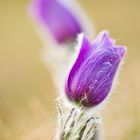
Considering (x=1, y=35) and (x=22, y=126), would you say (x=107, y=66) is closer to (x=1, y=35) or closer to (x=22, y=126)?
(x=22, y=126)

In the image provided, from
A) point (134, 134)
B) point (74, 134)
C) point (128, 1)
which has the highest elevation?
point (128, 1)

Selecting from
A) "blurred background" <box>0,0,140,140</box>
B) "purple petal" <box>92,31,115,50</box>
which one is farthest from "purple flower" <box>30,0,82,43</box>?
"purple petal" <box>92,31,115,50</box>

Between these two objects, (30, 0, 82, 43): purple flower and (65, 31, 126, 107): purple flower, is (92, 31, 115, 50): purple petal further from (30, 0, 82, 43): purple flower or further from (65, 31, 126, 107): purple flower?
(30, 0, 82, 43): purple flower

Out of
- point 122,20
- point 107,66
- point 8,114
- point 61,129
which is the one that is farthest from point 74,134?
point 122,20

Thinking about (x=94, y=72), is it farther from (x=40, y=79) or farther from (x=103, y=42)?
(x=40, y=79)

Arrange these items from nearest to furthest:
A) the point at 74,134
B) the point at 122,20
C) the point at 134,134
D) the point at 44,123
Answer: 1. the point at 74,134
2. the point at 134,134
3. the point at 44,123
4. the point at 122,20

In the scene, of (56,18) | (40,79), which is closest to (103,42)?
(56,18)

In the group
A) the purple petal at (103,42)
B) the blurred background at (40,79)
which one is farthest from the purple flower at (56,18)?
the purple petal at (103,42)
